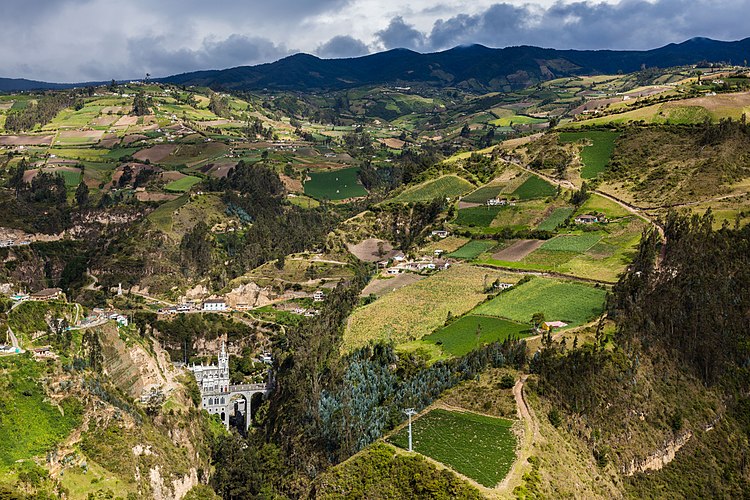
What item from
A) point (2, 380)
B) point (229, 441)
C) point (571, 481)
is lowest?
point (229, 441)

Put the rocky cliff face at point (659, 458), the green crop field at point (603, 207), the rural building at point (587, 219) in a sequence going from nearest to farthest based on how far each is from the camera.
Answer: the rocky cliff face at point (659, 458), the rural building at point (587, 219), the green crop field at point (603, 207)

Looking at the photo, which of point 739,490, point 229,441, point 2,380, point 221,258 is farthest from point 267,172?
point 739,490

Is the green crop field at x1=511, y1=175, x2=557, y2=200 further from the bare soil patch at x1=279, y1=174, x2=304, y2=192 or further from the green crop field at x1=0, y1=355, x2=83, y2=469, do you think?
the green crop field at x1=0, y1=355, x2=83, y2=469

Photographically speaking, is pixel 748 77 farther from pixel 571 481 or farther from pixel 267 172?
pixel 571 481

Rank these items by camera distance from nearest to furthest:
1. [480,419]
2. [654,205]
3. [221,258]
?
[480,419] → [654,205] → [221,258]

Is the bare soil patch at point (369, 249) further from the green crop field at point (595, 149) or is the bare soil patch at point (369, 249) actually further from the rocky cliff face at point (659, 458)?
the rocky cliff face at point (659, 458)

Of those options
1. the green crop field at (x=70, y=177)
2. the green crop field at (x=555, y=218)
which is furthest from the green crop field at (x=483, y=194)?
the green crop field at (x=70, y=177)

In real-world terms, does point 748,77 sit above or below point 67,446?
above
